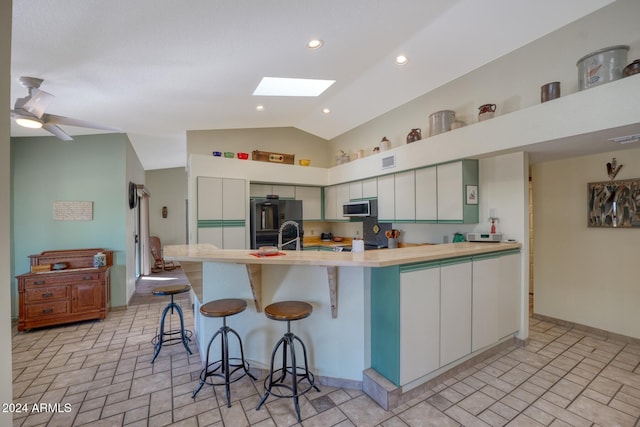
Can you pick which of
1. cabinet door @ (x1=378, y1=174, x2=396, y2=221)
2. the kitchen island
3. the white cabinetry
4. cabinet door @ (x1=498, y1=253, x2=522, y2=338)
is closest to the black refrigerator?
the white cabinetry

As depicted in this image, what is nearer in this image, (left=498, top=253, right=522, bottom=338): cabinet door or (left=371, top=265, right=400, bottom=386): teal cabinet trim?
(left=371, top=265, right=400, bottom=386): teal cabinet trim

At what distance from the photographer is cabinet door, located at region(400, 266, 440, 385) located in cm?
199

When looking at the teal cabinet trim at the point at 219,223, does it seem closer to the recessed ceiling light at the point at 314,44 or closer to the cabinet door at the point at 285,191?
the cabinet door at the point at 285,191

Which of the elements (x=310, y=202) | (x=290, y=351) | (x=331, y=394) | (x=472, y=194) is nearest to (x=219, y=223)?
(x=310, y=202)

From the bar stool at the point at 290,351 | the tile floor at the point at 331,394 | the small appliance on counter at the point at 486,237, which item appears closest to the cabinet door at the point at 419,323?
the tile floor at the point at 331,394

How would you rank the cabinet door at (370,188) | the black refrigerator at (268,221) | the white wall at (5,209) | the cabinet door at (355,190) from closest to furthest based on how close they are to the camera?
the white wall at (5,209) < the cabinet door at (370,188) < the black refrigerator at (268,221) < the cabinet door at (355,190)

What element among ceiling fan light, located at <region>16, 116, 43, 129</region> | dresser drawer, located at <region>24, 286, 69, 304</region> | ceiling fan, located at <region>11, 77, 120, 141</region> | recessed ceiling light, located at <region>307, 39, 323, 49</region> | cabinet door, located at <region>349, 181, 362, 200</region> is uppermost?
recessed ceiling light, located at <region>307, 39, 323, 49</region>

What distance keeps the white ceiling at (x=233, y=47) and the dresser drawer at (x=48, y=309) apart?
87.0 inches

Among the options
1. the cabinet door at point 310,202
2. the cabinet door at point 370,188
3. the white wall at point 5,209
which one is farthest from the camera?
the cabinet door at point 310,202

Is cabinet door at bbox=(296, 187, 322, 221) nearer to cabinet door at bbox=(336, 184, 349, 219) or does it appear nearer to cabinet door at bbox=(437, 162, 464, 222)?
cabinet door at bbox=(336, 184, 349, 219)

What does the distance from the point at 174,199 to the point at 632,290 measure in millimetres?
9165

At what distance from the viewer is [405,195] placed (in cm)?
385

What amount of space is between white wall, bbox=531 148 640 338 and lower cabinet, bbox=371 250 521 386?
4.33 ft

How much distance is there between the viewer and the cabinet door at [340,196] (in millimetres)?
4968
